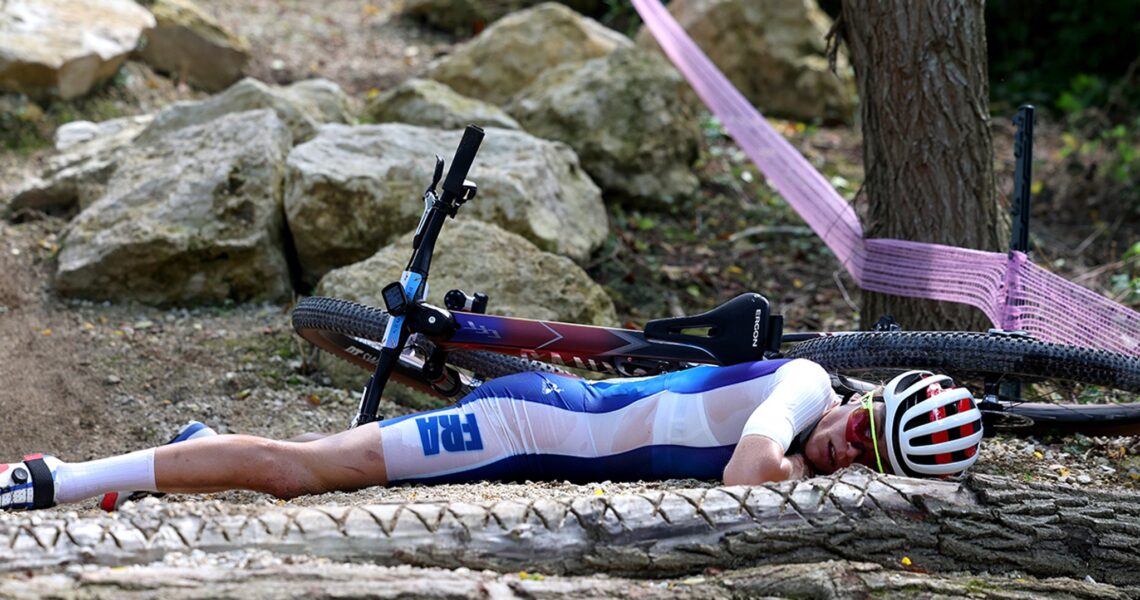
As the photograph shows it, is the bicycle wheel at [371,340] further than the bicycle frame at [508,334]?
Yes

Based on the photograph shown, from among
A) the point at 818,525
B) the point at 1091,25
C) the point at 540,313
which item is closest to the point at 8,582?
the point at 818,525

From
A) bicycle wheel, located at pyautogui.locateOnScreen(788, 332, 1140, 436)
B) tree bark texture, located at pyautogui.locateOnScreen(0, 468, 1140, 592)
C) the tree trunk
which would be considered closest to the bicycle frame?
bicycle wheel, located at pyautogui.locateOnScreen(788, 332, 1140, 436)

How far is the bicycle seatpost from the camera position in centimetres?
362

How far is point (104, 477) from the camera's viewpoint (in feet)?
10.5

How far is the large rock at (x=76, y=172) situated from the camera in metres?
6.17

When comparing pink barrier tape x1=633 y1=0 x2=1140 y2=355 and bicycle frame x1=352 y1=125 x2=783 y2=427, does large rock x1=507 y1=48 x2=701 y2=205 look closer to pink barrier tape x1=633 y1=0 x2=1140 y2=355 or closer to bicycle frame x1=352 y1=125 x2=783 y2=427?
pink barrier tape x1=633 y1=0 x2=1140 y2=355

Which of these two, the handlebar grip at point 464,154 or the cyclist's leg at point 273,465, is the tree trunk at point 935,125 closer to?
the handlebar grip at point 464,154

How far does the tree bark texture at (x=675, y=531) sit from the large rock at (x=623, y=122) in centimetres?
441

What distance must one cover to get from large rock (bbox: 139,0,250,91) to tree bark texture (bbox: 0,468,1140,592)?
6423 mm

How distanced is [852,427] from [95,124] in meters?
5.54

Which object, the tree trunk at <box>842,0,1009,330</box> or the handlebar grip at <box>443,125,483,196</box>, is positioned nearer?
the handlebar grip at <box>443,125,483,196</box>

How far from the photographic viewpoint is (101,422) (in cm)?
440

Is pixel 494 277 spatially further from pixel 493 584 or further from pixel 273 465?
pixel 493 584

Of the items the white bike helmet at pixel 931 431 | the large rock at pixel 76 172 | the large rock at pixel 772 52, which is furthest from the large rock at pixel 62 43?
the white bike helmet at pixel 931 431
